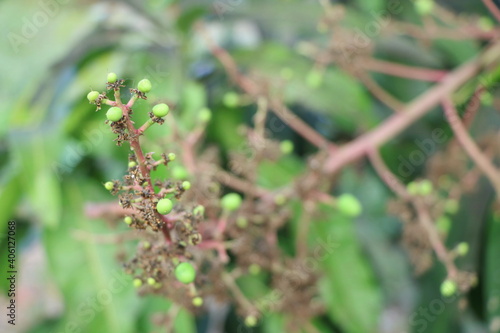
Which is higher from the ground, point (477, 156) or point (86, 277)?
point (477, 156)

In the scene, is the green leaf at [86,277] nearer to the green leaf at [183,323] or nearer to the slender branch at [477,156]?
the green leaf at [183,323]

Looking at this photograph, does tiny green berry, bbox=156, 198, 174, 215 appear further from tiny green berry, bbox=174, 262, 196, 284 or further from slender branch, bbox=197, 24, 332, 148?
slender branch, bbox=197, 24, 332, 148

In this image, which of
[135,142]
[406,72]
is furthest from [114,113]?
[406,72]

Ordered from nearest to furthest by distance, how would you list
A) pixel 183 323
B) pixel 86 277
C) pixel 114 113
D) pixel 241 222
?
pixel 114 113, pixel 241 222, pixel 183 323, pixel 86 277

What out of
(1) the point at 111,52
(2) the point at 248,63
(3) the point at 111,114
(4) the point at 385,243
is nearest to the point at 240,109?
→ (2) the point at 248,63

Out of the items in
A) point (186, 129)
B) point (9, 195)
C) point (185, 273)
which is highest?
point (185, 273)

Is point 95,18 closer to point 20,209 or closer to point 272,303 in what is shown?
point 20,209

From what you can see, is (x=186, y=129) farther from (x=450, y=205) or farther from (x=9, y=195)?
(x=450, y=205)
